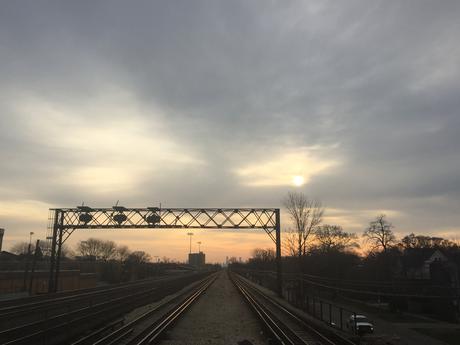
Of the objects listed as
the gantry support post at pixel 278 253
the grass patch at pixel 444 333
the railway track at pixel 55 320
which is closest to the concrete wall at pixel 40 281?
the railway track at pixel 55 320

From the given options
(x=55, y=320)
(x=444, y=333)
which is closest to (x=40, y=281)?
(x=55, y=320)

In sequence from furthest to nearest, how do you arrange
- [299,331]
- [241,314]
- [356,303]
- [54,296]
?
[356,303] → [54,296] → [241,314] → [299,331]

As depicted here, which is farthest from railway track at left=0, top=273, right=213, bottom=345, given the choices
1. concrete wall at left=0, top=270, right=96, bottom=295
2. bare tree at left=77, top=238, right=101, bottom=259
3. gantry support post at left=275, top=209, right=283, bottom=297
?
bare tree at left=77, top=238, right=101, bottom=259

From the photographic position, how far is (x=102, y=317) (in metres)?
22.9

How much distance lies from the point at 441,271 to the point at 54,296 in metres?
50.1

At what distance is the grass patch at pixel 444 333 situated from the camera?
32.1 m

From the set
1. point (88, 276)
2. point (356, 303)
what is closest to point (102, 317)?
point (88, 276)

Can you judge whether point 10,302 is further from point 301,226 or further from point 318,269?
point 318,269

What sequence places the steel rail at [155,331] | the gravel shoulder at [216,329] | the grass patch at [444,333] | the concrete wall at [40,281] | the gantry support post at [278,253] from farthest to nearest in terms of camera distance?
the concrete wall at [40,281] < the gantry support post at [278,253] < the grass patch at [444,333] < the gravel shoulder at [216,329] < the steel rail at [155,331]

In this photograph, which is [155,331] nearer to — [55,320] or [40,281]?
[55,320]

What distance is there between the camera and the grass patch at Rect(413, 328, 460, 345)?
105 feet

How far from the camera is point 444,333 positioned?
1403 inches

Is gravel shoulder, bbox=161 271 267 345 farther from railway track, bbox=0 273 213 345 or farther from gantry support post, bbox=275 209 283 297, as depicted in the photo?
gantry support post, bbox=275 209 283 297

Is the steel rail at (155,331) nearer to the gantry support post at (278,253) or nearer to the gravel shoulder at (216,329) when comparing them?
the gravel shoulder at (216,329)
